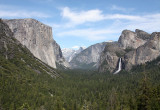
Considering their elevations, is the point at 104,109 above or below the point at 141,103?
below

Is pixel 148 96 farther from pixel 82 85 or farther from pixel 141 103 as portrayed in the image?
pixel 82 85

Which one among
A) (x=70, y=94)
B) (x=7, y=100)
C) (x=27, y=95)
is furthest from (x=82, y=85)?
(x=7, y=100)

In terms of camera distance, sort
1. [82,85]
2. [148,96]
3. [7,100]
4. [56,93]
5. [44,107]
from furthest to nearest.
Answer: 1. [82,85]
2. [56,93]
3. [44,107]
4. [7,100]
5. [148,96]

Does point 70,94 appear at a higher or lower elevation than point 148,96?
lower

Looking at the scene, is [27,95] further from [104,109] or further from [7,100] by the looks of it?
[104,109]

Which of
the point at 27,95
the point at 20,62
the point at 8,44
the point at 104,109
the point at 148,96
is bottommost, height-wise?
the point at 104,109

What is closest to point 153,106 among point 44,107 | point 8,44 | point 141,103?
point 141,103

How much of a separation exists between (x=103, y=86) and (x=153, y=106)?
293 feet

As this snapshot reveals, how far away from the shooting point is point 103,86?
151125 mm

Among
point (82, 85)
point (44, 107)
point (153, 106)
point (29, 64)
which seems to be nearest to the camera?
point (153, 106)

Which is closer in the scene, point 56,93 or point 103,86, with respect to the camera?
point 56,93

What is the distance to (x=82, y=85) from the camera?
161375 mm

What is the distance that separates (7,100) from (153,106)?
64.8 metres

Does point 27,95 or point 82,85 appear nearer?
point 27,95
